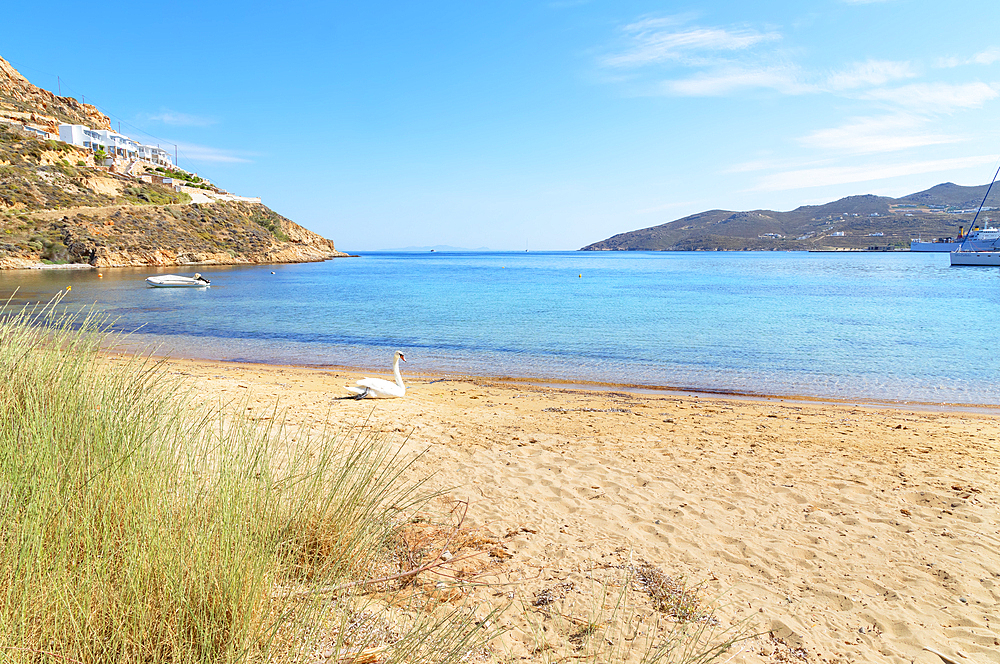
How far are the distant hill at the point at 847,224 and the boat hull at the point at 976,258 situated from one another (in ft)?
182

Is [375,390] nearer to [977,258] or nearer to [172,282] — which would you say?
[172,282]

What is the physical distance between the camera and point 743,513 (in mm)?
4742

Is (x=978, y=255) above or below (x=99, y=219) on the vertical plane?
below

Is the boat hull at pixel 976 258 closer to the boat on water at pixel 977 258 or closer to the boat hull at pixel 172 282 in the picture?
the boat on water at pixel 977 258

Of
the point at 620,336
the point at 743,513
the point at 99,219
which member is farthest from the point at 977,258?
the point at 99,219

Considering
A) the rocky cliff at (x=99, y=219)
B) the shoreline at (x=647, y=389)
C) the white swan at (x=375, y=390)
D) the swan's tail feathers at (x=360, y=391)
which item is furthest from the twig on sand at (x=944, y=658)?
the rocky cliff at (x=99, y=219)

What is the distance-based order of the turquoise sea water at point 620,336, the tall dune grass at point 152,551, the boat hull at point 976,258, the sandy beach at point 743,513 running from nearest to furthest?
1. the tall dune grass at point 152,551
2. the sandy beach at point 743,513
3. the turquoise sea water at point 620,336
4. the boat hull at point 976,258

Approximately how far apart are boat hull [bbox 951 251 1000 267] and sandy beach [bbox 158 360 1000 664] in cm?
7348

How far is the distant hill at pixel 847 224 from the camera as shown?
128738mm

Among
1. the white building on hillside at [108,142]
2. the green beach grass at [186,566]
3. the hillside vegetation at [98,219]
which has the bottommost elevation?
the green beach grass at [186,566]

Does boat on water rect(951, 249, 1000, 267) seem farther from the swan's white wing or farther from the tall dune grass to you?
the tall dune grass

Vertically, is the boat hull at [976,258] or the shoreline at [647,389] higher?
the boat hull at [976,258]

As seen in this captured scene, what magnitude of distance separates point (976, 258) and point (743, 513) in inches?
3219

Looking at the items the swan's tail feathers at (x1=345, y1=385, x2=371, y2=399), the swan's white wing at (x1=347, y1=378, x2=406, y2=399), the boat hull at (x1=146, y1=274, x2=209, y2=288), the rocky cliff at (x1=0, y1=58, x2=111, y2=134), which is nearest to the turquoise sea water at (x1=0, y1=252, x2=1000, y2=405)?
the boat hull at (x1=146, y1=274, x2=209, y2=288)
